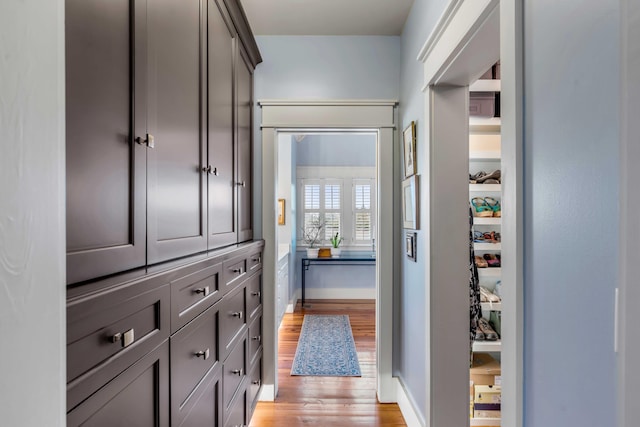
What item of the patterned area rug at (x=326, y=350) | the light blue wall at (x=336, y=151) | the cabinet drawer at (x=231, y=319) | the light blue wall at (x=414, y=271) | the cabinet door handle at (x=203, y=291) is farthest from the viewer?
the light blue wall at (x=336, y=151)

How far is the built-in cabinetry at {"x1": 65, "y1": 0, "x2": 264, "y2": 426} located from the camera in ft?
2.40

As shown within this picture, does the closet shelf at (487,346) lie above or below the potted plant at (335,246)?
below

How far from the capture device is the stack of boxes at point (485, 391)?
2.17m

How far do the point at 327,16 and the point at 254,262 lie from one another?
179 centimetres

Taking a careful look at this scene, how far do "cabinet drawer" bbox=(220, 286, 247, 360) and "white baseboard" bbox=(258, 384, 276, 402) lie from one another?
0.80 meters

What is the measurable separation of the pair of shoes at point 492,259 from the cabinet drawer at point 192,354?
1.76 metres

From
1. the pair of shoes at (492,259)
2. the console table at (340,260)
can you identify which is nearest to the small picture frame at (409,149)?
the pair of shoes at (492,259)

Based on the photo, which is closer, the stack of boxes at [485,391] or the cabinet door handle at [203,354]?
the cabinet door handle at [203,354]

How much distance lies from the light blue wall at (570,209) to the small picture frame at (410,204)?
1.09 meters

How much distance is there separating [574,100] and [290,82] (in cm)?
217

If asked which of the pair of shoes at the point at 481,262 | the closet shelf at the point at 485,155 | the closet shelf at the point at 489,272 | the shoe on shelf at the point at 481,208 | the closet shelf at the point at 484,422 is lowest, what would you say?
the closet shelf at the point at 484,422

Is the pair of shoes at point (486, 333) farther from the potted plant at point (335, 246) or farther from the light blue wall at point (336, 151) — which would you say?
Result: the light blue wall at point (336, 151)

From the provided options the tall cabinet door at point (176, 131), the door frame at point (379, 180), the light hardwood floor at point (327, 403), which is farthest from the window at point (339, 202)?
the tall cabinet door at point (176, 131)

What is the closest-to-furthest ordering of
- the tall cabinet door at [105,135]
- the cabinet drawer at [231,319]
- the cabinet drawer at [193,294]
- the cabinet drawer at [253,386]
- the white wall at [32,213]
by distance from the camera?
the white wall at [32,213], the tall cabinet door at [105,135], the cabinet drawer at [193,294], the cabinet drawer at [231,319], the cabinet drawer at [253,386]
